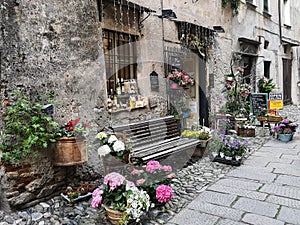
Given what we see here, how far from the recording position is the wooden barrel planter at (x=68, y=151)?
3119 millimetres

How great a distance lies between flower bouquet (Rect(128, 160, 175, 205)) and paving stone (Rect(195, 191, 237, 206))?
1.65 feet

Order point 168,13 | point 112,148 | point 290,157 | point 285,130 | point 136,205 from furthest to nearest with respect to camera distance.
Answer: point 285,130
point 168,13
point 290,157
point 112,148
point 136,205

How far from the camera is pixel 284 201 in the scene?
3.17 meters

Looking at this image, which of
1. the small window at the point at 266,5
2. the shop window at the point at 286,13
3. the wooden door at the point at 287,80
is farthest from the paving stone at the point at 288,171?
the shop window at the point at 286,13

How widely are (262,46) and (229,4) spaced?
2781 millimetres

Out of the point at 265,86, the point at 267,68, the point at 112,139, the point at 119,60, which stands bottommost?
the point at 112,139

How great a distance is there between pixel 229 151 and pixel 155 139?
128 cm

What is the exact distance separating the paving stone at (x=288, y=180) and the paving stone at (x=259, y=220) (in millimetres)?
1138

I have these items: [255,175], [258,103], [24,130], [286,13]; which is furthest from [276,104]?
[286,13]

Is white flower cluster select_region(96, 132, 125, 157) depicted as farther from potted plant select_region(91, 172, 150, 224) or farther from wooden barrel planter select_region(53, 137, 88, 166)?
potted plant select_region(91, 172, 150, 224)

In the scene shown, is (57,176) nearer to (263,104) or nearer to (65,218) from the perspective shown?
(65,218)

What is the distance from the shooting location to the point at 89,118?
12.5ft

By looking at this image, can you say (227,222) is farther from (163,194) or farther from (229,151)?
(229,151)

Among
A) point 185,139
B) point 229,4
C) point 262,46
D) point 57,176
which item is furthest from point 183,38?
point 262,46
